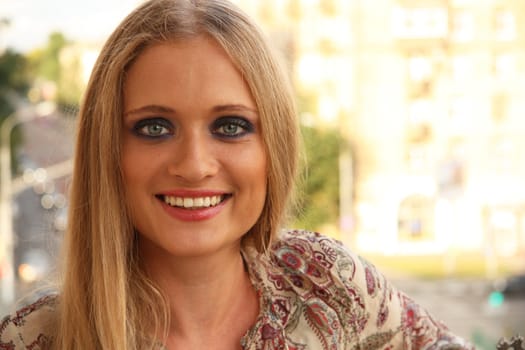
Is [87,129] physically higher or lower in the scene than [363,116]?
lower

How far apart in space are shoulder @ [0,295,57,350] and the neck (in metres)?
0.14

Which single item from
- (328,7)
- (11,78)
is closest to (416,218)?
(328,7)

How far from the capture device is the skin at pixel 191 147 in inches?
32.9

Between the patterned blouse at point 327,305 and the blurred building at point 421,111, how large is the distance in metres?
14.7

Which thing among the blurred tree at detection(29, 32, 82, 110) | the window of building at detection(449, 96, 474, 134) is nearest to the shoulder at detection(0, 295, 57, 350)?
the blurred tree at detection(29, 32, 82, 110)

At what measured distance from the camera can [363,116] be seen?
17.1 m

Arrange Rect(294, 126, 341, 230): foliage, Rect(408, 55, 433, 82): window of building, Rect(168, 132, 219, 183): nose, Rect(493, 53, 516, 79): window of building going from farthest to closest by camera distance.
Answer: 1. Rect(408, 55, 433, 82): window of building
2. Rect(493, 53, 516, 79): window of building
3. Rect(294, 126, 341, 230): foliage
4. Rect(168, 132, 219, 183): nose


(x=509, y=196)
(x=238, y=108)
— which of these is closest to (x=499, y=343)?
(x=238, y=108)

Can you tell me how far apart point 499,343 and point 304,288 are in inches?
9.8

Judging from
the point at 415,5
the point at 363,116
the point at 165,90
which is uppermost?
the point at 415,5

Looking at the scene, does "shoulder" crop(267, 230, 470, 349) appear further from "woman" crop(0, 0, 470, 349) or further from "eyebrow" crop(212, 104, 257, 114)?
"eyebrow" crop(212, 104, 257, 114)

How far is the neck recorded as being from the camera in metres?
0.93

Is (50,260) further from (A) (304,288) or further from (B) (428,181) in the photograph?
(B) (428,181)

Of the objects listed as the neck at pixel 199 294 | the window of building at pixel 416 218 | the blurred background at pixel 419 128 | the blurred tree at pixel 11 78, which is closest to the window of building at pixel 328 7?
the blurred background at pixel 419 128
